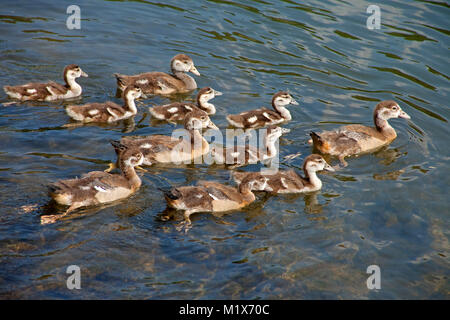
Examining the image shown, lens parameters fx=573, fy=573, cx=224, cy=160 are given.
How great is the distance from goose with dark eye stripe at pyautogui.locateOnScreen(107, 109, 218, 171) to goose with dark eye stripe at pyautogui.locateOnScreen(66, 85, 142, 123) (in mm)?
911

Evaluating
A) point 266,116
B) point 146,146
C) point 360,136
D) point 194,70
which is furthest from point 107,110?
point 360,136

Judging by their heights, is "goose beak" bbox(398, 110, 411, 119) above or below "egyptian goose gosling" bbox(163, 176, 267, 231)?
above

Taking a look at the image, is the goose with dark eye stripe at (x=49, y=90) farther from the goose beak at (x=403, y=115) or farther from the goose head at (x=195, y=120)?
the goose beak at (x=403, y=115)

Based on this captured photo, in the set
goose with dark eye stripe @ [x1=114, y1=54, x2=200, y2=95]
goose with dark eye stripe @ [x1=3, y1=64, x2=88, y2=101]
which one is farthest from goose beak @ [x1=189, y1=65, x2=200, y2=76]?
goose with dark eye stripe @ [x1=3, y1=64, x2=88, y2=101]

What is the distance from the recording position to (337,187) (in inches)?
353

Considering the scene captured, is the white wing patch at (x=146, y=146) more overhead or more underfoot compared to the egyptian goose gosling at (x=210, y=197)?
more overhead

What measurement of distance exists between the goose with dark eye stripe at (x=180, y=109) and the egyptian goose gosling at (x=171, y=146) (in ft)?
2.51

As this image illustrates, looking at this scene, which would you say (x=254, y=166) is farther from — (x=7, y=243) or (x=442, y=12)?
(x=442, y=12)

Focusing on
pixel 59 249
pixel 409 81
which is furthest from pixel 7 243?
pixel 409 81

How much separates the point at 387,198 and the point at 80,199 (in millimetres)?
4518

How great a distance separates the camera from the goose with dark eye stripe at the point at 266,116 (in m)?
10.7

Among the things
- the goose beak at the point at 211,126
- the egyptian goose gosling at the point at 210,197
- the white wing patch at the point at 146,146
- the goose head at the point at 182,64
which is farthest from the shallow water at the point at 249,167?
the goose beak at the point at 211,126

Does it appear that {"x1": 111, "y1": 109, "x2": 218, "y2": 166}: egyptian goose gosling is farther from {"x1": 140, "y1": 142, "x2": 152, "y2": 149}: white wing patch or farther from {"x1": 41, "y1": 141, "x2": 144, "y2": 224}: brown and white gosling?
{"x1": 41, "y1": 141, "x2": 144, "y2": 224}: brown and white gosling

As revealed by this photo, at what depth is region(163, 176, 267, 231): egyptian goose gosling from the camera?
7831 millimetres
